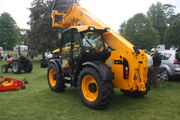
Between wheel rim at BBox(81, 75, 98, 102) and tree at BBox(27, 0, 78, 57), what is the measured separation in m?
17.3

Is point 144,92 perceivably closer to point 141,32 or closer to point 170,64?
point 170,64

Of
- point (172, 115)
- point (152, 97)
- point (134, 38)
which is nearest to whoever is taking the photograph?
point (172, 115)

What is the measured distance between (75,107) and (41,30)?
19653 mm

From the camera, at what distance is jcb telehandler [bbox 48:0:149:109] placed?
5219 mm

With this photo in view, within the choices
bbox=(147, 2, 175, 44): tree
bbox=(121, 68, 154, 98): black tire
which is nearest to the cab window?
bbox=(121, 68, 154, 98): black tire

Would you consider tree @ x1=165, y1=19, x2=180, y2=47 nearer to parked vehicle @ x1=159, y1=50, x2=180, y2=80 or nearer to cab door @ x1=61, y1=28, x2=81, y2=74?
parked vehicle @ x1=159, y1=50, x2=180, y2=80

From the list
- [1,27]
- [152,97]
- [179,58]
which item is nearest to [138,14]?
[1,27]

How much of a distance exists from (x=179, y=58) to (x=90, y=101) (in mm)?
5902

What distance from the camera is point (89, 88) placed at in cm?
576

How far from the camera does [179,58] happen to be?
9.38 m

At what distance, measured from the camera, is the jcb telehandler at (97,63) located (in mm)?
5219

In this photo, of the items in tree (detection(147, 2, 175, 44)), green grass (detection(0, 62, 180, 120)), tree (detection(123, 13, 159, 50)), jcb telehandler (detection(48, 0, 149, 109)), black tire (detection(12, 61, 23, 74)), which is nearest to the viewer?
green grass (detection(0, 62, 180, 120))

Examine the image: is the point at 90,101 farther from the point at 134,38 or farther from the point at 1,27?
the point at 1,27

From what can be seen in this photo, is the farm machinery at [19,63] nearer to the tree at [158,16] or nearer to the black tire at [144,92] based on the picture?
the black tire at [144,92]
